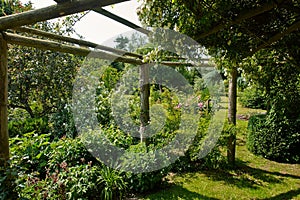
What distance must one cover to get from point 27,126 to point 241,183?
4.37 meters

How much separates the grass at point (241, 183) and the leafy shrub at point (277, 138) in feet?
0.63

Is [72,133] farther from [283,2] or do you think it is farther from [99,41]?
[283,2]

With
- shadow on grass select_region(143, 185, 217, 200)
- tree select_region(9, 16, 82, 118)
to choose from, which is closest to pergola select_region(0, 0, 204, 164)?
shadow on grass select_region(143, 185, 217, 200)

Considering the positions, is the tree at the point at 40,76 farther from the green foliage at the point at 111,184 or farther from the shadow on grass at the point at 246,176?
the shadow on grass at the point at 246,176


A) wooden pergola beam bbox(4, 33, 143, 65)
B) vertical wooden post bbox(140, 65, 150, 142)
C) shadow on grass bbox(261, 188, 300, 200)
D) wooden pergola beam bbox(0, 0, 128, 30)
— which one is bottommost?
shadow on grass bbox(261, 188, 300, 200)

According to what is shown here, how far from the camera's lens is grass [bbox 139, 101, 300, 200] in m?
3.77

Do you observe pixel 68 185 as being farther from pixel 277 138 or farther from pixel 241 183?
pixel 277 138

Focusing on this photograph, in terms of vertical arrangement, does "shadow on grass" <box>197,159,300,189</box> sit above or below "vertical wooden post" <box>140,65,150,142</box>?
below

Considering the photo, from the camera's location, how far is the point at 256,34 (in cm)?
327

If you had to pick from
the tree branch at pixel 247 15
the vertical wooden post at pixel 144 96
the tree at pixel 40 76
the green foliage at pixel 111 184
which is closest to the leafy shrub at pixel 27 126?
the tree at pixel 40 76

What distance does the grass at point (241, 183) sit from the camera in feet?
12.4

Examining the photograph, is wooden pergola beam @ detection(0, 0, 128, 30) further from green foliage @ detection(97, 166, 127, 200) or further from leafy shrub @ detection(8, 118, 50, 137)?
leafy shrub @ detection(8, 118, 50, 137)

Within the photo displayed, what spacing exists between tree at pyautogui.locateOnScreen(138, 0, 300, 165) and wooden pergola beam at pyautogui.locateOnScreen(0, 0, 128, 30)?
731mm

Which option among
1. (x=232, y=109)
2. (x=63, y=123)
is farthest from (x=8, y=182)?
(x=232, y=109)
